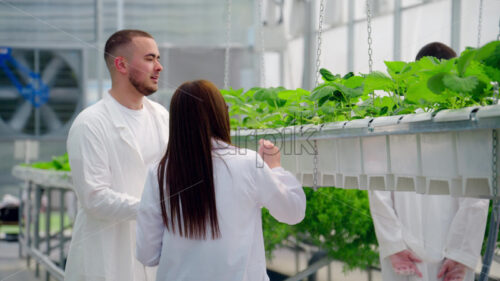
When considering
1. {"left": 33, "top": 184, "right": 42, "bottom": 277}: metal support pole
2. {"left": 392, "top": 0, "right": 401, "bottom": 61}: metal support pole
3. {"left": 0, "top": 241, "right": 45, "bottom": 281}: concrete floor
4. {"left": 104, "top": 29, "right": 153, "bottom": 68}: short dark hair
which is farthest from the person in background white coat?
{"left": 33, "top": 184, "right": 42, "bottom": 277}: metal support pole

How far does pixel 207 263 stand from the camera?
0.85 meters

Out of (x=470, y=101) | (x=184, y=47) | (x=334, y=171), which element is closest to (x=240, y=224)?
(x=334, y=171)

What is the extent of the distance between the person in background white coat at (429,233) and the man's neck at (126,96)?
2.16 ft

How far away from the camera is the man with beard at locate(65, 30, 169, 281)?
122 cm

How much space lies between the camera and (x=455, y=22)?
2.70m

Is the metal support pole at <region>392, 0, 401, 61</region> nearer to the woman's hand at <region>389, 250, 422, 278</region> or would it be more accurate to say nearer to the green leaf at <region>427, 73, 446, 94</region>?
the woman's hand at <region>389, 250, 422, 278</region>

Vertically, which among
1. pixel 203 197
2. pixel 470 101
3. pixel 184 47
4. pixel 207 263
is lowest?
pixel 207 263

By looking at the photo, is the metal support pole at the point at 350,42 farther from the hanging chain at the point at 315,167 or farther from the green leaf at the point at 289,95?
the hanging chain at the point at 315,167

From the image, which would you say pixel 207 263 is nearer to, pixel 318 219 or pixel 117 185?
pixel 117 185

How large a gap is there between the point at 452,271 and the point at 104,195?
841mm

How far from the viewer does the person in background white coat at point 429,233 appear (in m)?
1.20

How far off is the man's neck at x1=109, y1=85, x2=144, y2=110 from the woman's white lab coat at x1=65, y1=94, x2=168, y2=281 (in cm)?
6

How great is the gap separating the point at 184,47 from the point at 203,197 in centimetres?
575

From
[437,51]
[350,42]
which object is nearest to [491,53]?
[437,51]
